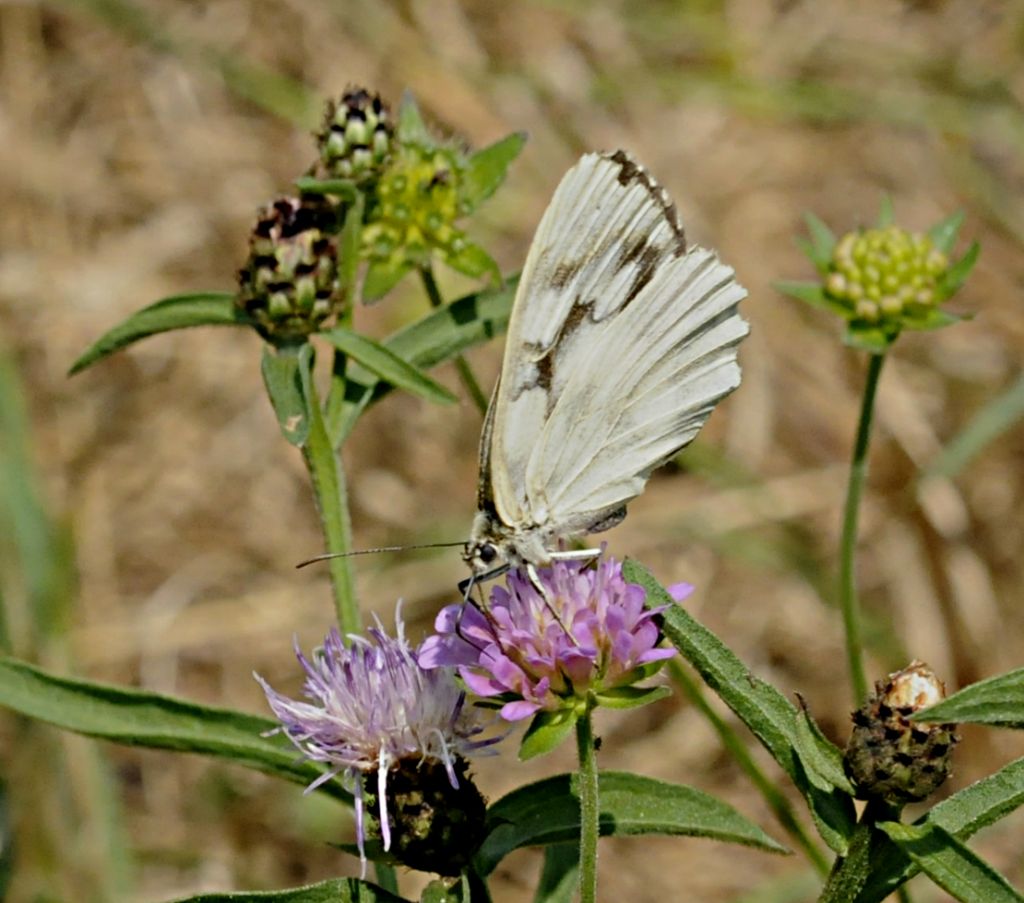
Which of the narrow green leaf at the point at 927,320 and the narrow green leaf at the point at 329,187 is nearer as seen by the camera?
the narrow green leaf at the point at 329,187

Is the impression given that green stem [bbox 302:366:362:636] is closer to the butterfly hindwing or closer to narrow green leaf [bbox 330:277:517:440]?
narrow green leaf [bbox 330:277:517:440]

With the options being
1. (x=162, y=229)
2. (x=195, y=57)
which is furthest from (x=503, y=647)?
(x=195, y=57)

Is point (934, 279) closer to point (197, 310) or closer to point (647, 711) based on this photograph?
point (197, 310)

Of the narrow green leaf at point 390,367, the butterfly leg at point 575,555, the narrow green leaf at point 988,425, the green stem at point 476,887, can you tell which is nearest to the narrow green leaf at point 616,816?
the green stem at point 476,887

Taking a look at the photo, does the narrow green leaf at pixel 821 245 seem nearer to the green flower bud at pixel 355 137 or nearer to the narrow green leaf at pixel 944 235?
the narrow green leaf at pixel 944 235

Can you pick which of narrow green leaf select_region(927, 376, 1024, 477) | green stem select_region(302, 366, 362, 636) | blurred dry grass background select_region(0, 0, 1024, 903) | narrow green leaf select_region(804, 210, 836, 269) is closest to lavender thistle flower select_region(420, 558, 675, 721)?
green stem select_region(302, 366, 362, 636)

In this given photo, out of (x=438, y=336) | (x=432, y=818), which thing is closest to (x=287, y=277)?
(x=438, y=336)

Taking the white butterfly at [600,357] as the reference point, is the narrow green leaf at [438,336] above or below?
above
